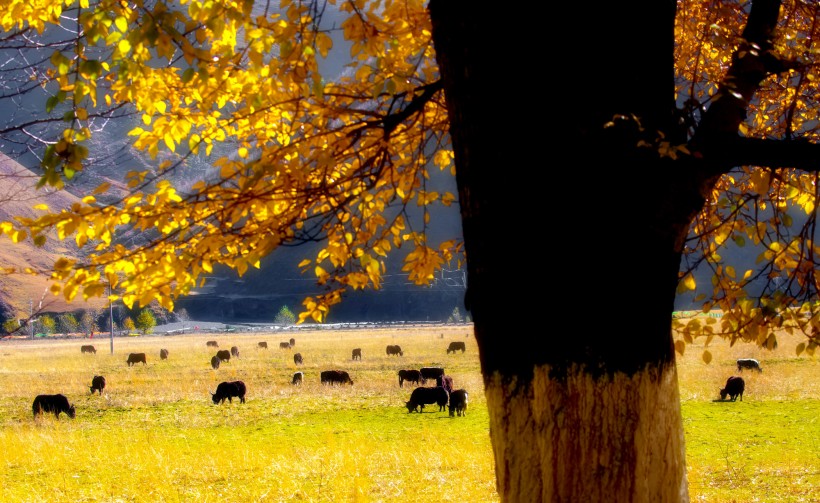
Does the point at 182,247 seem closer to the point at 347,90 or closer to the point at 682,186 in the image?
the point at 347,90

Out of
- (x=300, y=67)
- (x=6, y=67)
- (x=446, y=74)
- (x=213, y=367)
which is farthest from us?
(x=213, y=367)

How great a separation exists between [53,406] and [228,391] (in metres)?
4.90

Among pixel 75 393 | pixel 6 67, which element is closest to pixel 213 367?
pixel 75 393

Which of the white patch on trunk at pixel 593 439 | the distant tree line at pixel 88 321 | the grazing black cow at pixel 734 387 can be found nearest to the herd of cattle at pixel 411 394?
the grazing black cow at pixel 734 387

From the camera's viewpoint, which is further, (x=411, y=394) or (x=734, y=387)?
(x=411, y=394)

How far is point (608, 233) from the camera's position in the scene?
115 inches

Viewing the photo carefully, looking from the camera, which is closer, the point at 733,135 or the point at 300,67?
the point at 733,135

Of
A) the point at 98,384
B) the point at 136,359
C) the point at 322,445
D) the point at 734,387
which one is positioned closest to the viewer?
the point at 322,445

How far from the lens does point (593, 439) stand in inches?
112

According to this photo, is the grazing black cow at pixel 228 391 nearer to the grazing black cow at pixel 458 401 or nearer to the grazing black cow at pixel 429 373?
the grazing black cow at pixel 429 373

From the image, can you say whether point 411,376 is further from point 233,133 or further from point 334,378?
point 233,133

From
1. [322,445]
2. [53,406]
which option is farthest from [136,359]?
[322,445]

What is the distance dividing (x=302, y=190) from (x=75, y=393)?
2816 cm

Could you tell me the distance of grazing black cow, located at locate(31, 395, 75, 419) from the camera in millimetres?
21292
